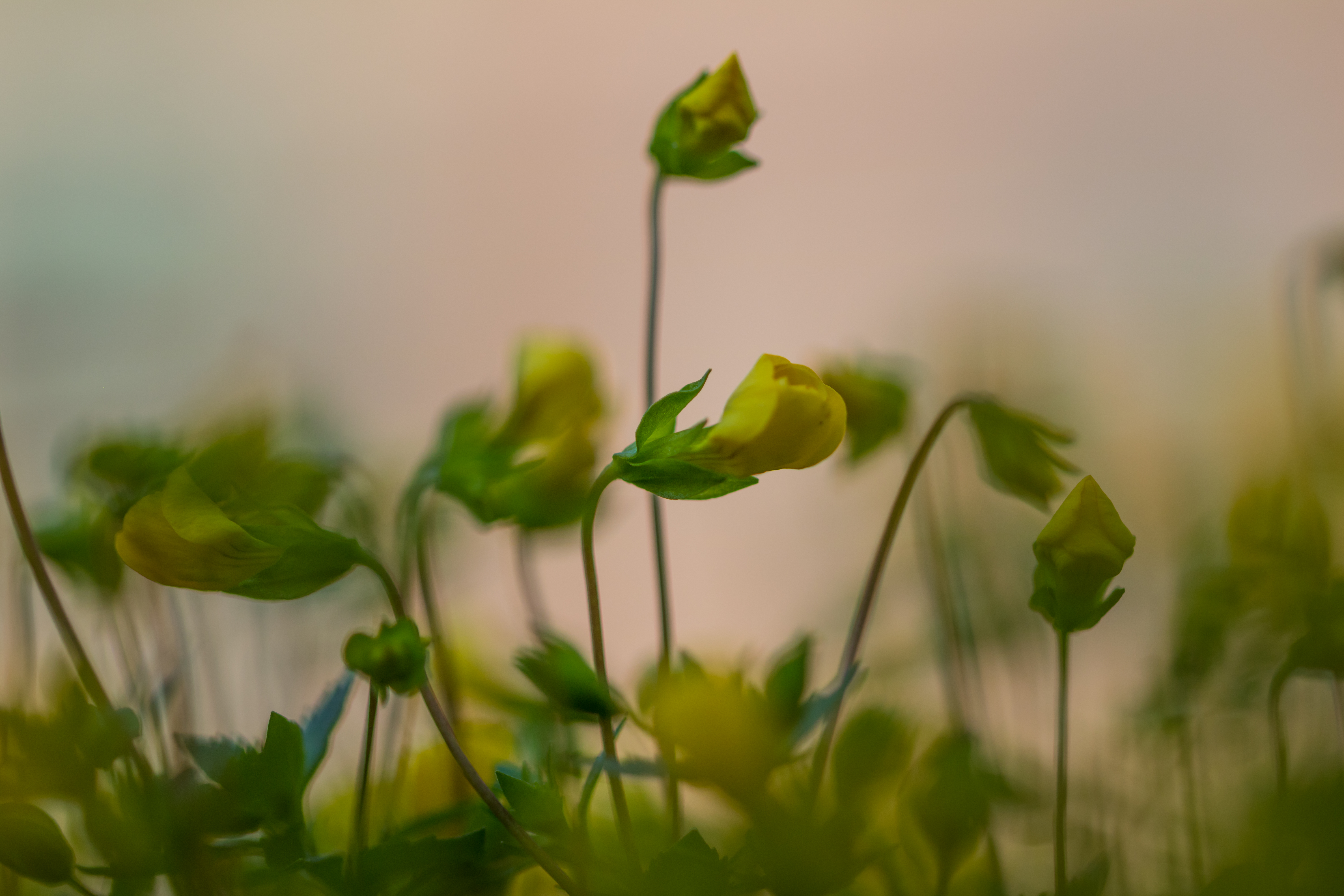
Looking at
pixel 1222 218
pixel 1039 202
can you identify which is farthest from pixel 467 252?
pixel 1222 218

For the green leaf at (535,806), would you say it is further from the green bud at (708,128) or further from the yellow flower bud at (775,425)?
the green bud at (708,128)

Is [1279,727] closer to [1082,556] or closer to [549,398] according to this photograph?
[1082,556]

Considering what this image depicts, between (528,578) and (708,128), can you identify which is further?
(528,578)

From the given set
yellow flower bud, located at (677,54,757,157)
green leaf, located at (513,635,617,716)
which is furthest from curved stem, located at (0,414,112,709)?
yellow flower bud, located at (677,54,757,157)

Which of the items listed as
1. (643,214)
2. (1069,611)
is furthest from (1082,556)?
(643,214)

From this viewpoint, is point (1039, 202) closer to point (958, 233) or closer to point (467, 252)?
point (958, 233)

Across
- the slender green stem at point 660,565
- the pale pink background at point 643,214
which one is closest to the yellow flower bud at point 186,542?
the slender green stem at point 660,565
